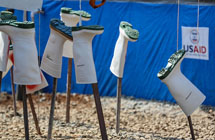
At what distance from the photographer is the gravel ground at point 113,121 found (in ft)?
19.8

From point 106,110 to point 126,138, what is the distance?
2303 millimetres

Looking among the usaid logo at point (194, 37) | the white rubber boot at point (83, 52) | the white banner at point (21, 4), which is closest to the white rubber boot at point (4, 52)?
the white banner at point (21, 4)

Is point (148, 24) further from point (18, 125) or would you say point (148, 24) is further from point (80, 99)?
point (18, 125)

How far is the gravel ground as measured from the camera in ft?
19.8

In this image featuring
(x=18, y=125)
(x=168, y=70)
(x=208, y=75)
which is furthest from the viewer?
(x=208, y=75)

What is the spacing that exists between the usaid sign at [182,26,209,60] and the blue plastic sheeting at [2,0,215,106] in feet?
0.25

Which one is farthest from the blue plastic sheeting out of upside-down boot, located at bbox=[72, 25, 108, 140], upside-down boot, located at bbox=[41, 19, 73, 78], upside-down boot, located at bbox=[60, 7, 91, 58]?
upside-down boot, located at bbox=[72, 25, 108, 140]

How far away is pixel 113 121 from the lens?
283 inches

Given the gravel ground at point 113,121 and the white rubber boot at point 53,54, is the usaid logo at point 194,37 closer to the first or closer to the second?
the gravel ground at point 113,121

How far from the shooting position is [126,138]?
580 cm

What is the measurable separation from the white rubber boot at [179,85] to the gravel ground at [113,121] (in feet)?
3.68

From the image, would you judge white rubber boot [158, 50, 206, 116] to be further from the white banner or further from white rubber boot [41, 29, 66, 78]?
the white banner

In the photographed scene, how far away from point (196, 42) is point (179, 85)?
3182mm

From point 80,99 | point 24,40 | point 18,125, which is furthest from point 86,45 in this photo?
point 80,99
